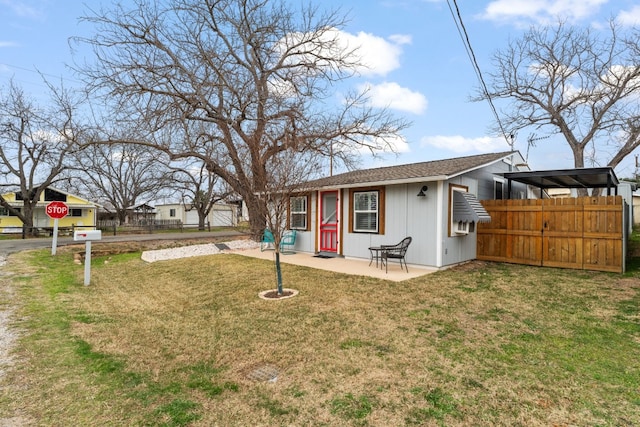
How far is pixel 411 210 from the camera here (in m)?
8.68

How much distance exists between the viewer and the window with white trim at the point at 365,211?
9492 mm

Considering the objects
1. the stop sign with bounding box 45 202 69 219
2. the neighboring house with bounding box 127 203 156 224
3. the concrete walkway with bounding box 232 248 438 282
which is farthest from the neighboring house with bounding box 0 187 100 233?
the concrete walkway with bounding box 232 248 438 282

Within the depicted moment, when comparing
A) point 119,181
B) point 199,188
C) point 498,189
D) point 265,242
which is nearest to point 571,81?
point 498,189

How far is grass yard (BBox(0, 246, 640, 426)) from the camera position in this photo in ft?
8.30

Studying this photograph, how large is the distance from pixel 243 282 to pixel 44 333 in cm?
340

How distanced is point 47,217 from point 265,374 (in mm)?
34604

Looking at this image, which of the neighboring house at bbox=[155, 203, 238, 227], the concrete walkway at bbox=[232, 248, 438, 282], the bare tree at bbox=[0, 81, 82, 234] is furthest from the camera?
the neighboring house at bbox=[155, 203, 238, 227]

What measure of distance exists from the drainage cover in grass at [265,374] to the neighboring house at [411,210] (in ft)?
12.7

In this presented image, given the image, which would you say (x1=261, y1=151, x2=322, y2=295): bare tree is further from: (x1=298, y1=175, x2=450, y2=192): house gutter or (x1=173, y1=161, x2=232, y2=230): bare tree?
(x1=173, y1=161, x2=232, y2=230): bare tree

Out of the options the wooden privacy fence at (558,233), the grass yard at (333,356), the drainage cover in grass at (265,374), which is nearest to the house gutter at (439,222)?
the grass yard at (333,356)

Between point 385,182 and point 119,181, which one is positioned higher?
point 119,181

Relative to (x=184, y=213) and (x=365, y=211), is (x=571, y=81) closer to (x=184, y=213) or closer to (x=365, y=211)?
(x=365, y=211)

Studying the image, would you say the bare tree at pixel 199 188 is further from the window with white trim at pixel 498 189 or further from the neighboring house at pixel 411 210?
the window with white trim at pixel 498 189

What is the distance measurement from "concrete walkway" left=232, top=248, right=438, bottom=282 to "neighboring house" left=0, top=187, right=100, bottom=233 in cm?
2562
